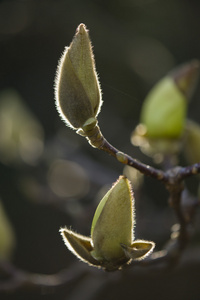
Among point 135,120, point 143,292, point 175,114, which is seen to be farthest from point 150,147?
point 143,292

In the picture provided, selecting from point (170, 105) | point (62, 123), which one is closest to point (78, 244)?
point (170, 105)

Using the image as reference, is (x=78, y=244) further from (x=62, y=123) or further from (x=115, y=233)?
(x=62, y=123)

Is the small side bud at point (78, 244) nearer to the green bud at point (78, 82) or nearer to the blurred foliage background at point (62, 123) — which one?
the green bud at point (78, 82)

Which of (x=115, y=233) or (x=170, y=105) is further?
(x=170, y=105)

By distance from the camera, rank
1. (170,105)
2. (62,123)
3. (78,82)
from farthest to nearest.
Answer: (62,123), (170,105), (78,82)

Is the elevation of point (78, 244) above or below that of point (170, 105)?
below

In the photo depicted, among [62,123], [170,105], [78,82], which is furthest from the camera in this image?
[62,123]
